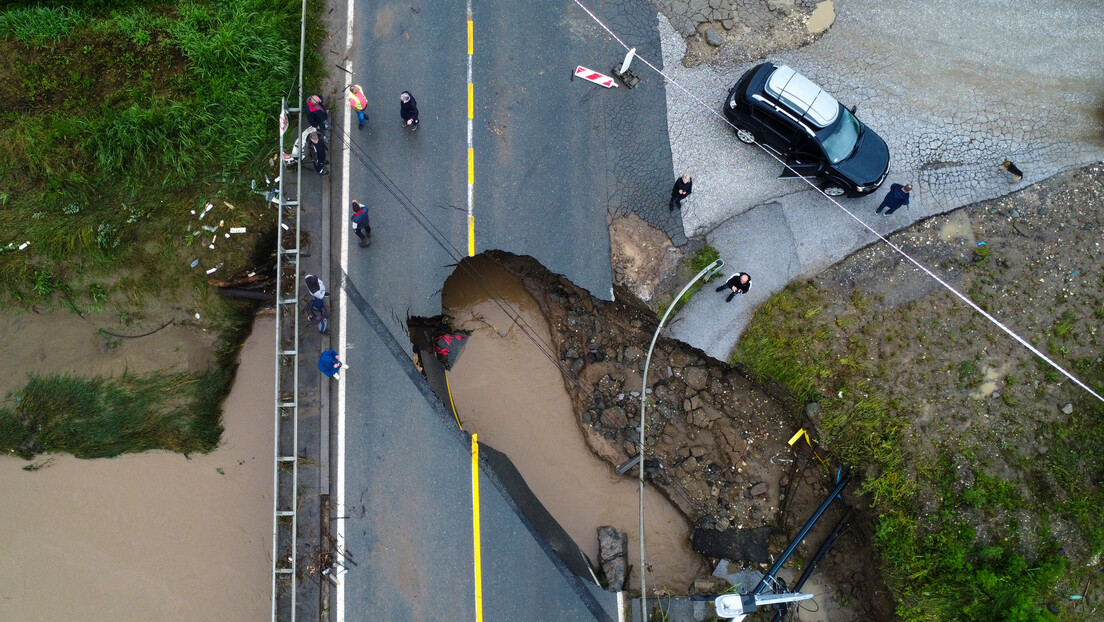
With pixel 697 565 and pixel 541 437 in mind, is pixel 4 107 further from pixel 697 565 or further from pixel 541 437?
pixel 697 565

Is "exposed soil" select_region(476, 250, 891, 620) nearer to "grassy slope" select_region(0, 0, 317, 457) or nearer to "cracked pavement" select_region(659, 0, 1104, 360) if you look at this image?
"cracked pavement" select_region(659, 0, 1104, 360)

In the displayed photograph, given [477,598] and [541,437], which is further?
[541,437]

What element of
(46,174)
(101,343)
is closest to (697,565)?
(101,343)

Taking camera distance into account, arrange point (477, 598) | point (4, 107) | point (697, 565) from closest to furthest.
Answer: point (477, 598), point (697, 565), point (4, 107)

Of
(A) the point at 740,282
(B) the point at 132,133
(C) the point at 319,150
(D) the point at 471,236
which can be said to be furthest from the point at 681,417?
(B) the point at 132,133

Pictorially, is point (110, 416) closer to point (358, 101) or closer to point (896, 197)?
point (358, 101)

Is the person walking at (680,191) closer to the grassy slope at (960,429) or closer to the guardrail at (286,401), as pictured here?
the grassy slope at (960,429)

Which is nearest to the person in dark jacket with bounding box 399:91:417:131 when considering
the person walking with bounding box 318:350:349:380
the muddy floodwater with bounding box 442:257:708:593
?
the muddy floodwater with bounding box 442:257:708:593

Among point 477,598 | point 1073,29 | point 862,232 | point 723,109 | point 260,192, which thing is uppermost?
point 1073,29
